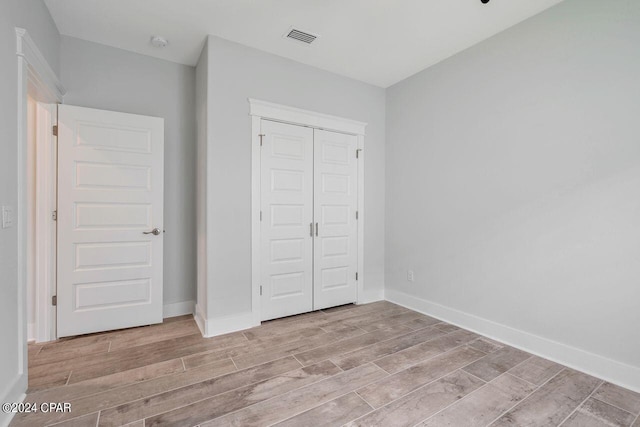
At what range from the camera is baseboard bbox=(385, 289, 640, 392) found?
2107 millimetres

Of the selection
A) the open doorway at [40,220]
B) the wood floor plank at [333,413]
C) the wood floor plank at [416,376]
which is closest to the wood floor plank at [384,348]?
the wood floor plank at [416,376]

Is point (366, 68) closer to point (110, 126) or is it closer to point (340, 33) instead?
point (340, 33)

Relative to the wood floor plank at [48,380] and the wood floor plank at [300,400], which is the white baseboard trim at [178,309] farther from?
the wood floor plank at [300,400]

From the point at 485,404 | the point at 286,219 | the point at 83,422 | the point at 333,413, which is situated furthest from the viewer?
the point at 286,219

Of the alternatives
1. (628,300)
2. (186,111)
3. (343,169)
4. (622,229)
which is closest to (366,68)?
(343,169)

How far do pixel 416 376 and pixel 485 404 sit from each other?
1.50 ft

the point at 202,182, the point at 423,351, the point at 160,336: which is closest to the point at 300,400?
the point at 423,351

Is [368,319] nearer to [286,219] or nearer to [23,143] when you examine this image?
[286,219]

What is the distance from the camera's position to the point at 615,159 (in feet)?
7.09

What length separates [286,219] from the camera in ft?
11.1

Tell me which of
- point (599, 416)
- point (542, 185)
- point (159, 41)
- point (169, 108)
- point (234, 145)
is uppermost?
point (159, 41)

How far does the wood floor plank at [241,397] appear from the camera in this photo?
5.60 feet

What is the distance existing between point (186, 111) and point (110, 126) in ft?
2.68

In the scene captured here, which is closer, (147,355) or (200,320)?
(147,355)
